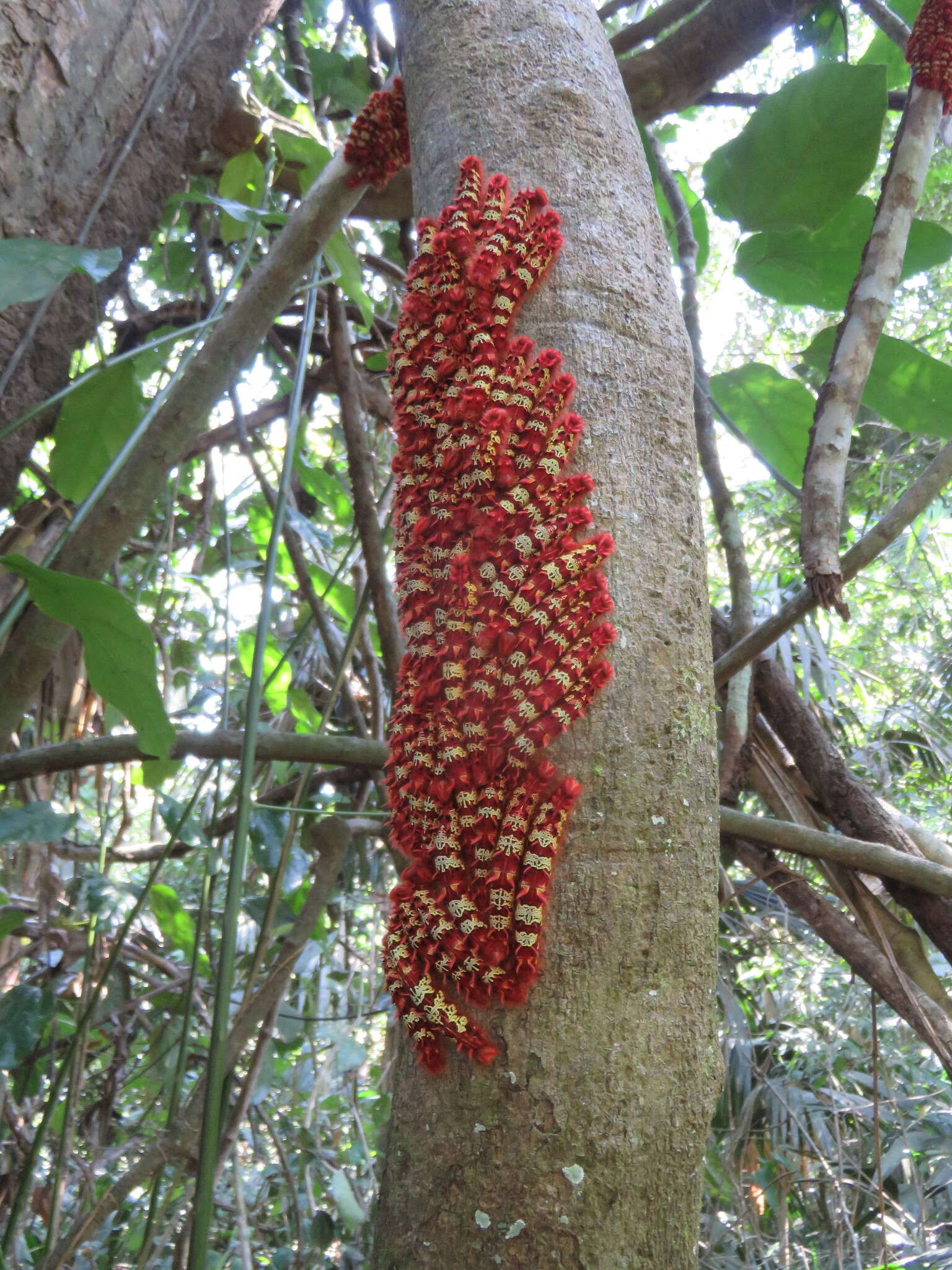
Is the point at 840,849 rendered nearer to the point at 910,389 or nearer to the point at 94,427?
the point at 910,389

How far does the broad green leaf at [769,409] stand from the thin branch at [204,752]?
26.7 inches

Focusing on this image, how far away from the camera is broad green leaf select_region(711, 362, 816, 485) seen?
47.3 inches

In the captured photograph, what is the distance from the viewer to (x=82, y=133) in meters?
1.11

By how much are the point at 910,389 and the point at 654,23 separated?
690mm

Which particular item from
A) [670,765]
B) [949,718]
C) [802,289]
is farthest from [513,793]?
[949,718]

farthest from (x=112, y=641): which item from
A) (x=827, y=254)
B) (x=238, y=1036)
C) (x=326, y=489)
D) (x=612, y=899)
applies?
(x=326, y=489)

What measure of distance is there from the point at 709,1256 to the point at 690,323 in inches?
53.8

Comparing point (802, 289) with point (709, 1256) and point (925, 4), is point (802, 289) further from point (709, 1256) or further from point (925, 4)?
point (709, 1256)

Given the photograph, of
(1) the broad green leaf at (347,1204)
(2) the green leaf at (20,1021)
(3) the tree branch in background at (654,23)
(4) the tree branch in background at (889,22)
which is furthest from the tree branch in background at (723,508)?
(2) the green leaf at (20,1021)

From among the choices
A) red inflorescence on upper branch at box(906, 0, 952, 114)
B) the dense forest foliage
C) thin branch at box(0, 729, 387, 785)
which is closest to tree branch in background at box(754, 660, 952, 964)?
the dense forest foliage

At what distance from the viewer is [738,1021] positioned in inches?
53.1

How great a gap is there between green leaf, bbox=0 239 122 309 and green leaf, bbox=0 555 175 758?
20 centimetres

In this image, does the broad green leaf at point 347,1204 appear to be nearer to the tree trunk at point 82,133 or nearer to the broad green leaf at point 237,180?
the tree trunk at point 82,133

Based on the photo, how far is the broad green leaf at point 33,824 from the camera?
39.0 inches
